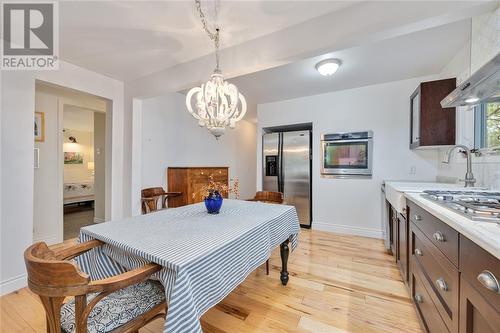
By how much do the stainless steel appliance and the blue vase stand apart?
8.12 feet

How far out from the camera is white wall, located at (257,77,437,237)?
314cm

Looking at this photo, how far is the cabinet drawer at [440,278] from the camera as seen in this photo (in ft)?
3.06

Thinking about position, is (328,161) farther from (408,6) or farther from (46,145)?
(46,145)

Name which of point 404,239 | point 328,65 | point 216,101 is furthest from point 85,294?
point 328,65

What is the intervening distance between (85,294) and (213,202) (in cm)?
102

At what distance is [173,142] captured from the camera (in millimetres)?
3836

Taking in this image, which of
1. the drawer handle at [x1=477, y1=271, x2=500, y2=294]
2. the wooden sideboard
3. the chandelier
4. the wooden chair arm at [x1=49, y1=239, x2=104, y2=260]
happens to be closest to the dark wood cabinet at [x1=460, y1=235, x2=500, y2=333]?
the drawer handle at [x1=477, y1=271, x2=500, y2=294]

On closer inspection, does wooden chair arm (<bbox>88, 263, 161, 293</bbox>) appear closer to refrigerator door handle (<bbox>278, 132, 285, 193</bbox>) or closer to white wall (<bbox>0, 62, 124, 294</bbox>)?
white wall (<bbox>0, 62, 124, 294</bbox>)

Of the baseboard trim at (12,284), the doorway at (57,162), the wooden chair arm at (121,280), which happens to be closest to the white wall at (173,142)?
the doorway at (57,162)

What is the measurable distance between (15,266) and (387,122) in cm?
478

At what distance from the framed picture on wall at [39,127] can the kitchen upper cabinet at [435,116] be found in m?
4.88

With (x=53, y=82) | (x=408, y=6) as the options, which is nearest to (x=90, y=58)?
(x=53, y=82)

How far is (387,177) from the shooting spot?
3252 mm

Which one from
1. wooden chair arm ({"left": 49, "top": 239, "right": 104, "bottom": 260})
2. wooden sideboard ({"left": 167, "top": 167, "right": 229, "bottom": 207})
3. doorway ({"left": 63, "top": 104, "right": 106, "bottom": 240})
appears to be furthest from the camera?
doorway ({"left": 63, "top": 104, "right": 106, "bottom": 240})
